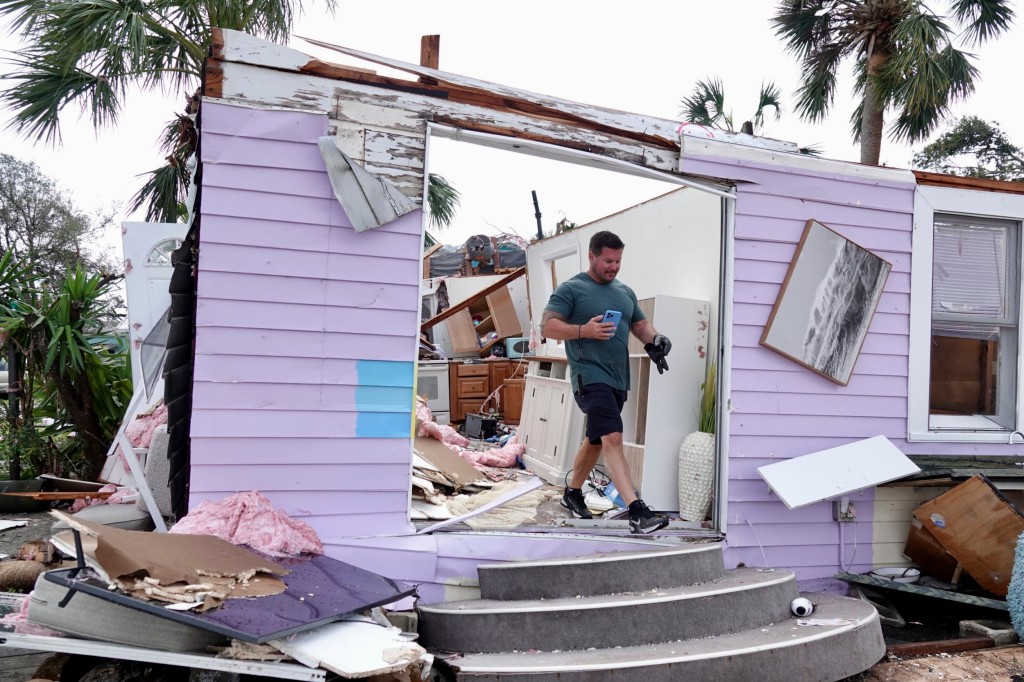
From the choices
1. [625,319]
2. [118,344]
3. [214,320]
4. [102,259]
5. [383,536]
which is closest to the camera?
[214,320]

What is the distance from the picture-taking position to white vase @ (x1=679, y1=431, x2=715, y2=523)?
17.1ft

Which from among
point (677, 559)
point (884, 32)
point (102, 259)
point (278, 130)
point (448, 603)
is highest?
point (884, 32)

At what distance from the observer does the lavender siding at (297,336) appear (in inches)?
146

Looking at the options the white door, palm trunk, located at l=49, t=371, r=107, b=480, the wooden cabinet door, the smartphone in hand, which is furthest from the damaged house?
the wooden cabinet door

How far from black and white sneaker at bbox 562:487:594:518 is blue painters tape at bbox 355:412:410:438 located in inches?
56.0

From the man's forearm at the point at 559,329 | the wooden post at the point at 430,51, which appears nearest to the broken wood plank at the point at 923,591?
the man's forearm at the point at 559,329

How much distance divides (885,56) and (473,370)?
25.2ft

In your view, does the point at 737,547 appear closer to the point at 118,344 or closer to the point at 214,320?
the point at 214,320

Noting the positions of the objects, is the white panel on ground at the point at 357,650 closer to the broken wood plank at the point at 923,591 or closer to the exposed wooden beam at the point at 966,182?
the broken wood plank at the point at 923,591

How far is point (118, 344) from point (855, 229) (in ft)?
21.2

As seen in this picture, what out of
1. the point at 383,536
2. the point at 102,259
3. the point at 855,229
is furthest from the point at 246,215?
the point at 102,259

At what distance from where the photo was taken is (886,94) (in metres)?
10.5

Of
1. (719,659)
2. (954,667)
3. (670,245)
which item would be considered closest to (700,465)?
(954,667)

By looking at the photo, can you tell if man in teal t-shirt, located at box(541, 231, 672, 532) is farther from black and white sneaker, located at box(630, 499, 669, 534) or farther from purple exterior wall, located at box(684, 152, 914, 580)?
purple exterior wall, located at box(684, 152, 914, 580)
